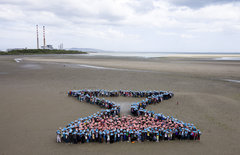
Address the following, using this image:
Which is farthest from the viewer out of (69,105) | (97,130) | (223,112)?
(69,105)

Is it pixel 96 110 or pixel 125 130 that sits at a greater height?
pixel 125 130

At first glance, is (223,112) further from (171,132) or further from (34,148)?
(34,148)

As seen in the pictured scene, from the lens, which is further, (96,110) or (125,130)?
(96,110)

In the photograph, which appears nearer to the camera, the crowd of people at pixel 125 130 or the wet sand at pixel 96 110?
the wet sand at pixel 96 110

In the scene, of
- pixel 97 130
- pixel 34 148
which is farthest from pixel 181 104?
pixel 34 148

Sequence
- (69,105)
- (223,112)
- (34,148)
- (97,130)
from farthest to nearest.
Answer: (69,105) < (223,112) < (97,130) < (34,148)

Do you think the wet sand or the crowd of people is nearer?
the wet sand

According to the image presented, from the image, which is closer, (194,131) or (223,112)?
(194,131)

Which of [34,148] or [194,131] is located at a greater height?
[194,131]

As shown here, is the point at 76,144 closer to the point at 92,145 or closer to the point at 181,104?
the point at 92,145
